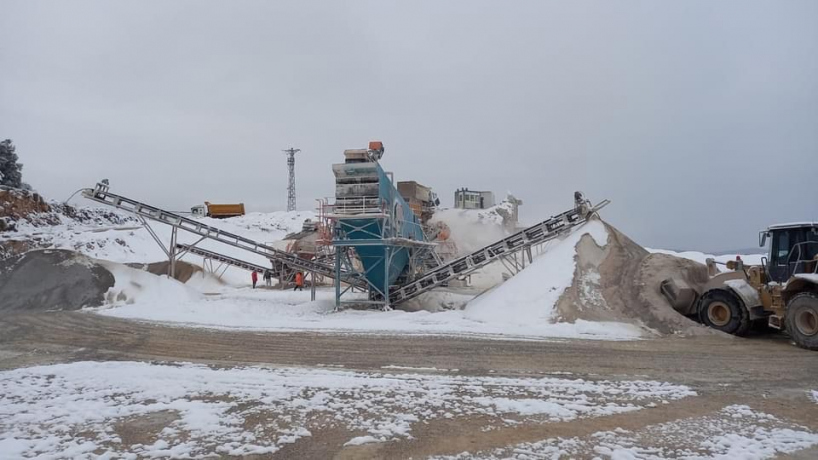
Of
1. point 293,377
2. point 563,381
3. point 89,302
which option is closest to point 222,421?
point 293,377

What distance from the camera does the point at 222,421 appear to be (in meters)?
6.08

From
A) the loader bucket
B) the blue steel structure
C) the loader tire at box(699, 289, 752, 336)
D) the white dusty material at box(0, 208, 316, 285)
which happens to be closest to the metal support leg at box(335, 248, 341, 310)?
the blue steel structure

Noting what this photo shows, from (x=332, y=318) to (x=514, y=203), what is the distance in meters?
37.0

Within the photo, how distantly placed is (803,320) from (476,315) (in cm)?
826

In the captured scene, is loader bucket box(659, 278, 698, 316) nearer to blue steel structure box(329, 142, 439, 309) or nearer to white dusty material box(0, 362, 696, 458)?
white dusty material box(0, 362, 696, 458)

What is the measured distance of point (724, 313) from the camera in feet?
43.1

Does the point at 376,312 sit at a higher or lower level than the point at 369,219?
lower

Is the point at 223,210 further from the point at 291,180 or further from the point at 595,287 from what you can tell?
the point at 595,287

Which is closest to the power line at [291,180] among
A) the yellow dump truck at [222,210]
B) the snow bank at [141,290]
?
the yellow dump truck at [222,210]

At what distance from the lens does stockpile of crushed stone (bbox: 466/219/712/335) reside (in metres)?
13.9

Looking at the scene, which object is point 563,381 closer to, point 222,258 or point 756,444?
point 756,444

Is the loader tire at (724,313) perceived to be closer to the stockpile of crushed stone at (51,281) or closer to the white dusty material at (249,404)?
the white dusty material at (249,404)

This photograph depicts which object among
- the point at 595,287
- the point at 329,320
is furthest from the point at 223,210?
the point at 595,287

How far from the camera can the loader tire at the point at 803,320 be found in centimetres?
1068
